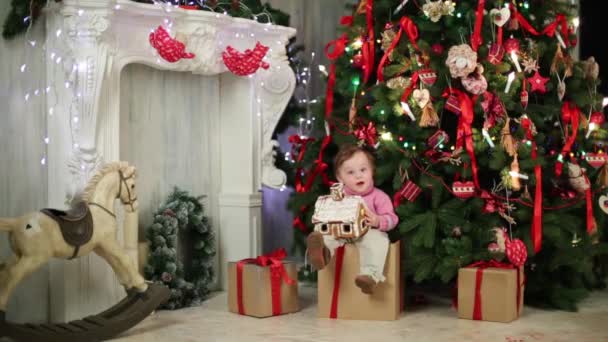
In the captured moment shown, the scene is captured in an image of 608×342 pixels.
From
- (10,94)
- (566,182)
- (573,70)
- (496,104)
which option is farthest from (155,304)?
(573,70)

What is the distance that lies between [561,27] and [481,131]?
87cm

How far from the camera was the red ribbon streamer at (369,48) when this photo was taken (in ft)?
16.5

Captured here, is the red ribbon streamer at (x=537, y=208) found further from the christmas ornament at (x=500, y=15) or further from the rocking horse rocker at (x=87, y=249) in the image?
the rocking horse rocker at (x=87, y=249)

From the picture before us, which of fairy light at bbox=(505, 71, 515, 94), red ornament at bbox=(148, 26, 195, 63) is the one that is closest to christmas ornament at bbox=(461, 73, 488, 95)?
fairy light at bbox=(505, 71, 515, 94)

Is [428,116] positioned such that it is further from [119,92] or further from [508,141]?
[119,92]

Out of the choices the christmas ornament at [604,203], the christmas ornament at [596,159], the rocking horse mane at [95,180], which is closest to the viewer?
the rocking horse mane at [95,180]

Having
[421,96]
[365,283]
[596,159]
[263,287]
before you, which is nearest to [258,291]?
[263,287]

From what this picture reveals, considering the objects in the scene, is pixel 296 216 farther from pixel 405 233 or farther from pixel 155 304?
pixel 155 304

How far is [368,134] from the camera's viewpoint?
16.2 ft

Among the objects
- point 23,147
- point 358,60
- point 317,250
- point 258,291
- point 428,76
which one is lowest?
point 258,291

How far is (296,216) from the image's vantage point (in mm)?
5438

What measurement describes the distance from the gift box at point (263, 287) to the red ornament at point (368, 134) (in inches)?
31.6

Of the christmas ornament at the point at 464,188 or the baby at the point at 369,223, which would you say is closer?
the baby at the point at 369,223

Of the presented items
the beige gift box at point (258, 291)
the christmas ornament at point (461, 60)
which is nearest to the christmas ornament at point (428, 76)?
the christmas ornament at point (461, 60)
